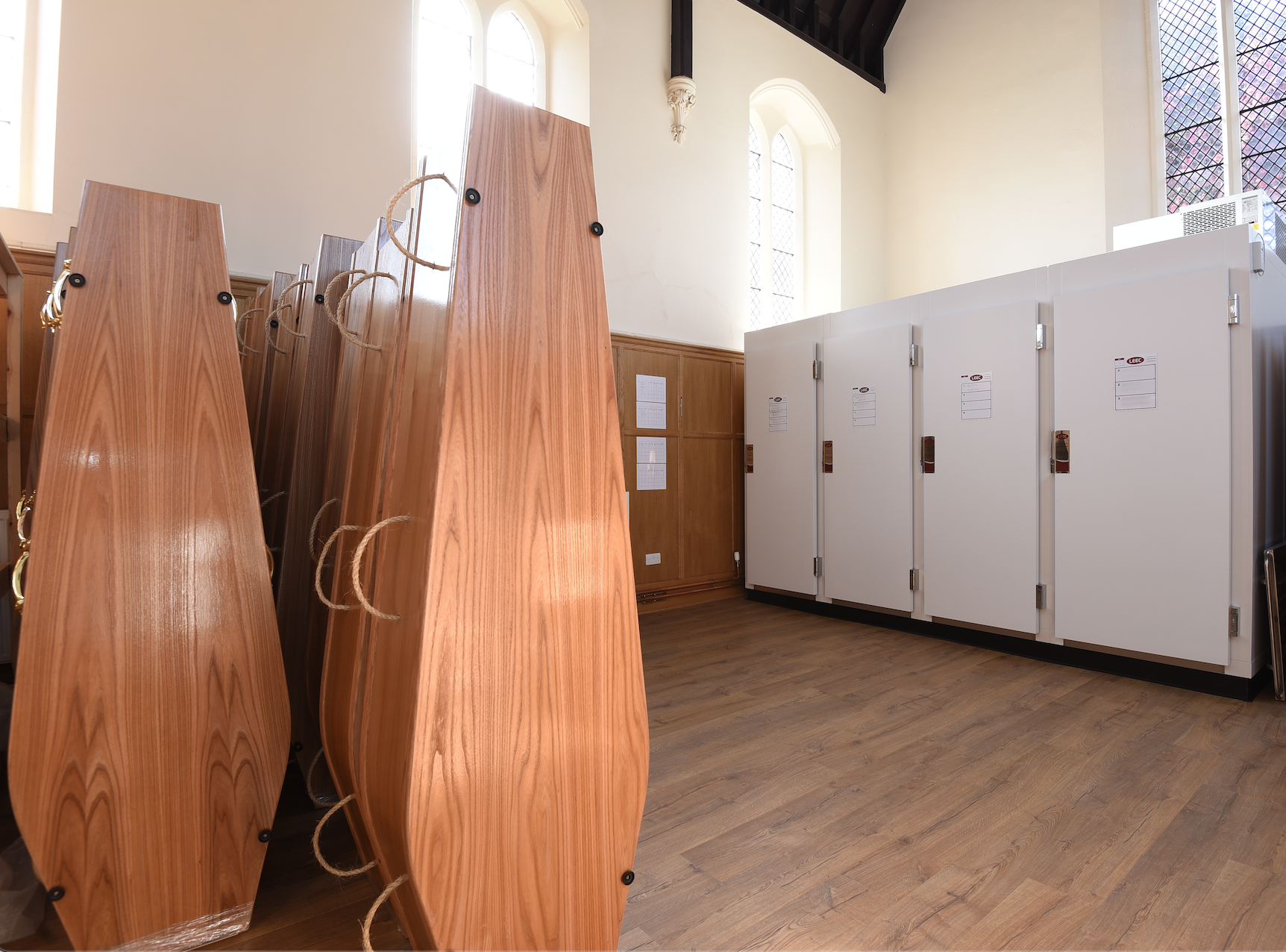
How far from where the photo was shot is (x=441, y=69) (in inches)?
162

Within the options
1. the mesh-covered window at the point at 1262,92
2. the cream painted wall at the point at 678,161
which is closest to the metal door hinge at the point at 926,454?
the cream painted wall at the point at 678,161

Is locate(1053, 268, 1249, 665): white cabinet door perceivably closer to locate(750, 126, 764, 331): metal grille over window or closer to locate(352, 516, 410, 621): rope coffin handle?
locate(750, 126, 764, 331): metal grille over window

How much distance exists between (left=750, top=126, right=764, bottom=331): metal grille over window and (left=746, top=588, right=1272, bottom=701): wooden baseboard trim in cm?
269

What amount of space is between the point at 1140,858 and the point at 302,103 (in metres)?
4.38

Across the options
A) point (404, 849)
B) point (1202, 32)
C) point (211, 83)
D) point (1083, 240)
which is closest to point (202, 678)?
point (404, 849)

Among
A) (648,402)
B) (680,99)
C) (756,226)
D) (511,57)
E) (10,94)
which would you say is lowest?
(648,402)

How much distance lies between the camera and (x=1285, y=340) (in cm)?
316

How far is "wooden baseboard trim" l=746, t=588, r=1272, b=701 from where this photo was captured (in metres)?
2.84

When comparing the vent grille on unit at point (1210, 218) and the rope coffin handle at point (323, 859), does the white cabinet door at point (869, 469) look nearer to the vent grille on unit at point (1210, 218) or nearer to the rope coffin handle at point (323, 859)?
the vent grille on unit at point (1210, 218)

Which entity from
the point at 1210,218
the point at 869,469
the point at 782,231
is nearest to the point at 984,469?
the point at 869,469

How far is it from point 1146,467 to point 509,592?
10.1 feet

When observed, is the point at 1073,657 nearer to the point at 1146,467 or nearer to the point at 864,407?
the point at 1146,467

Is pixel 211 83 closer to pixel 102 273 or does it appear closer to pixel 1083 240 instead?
pixel 102 273

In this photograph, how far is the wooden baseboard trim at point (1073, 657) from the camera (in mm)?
2840
